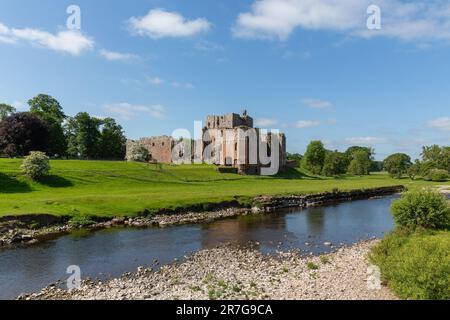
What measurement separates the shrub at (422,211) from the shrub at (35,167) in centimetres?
5165

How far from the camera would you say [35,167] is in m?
56.7

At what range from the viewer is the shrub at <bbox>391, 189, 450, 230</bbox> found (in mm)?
25873

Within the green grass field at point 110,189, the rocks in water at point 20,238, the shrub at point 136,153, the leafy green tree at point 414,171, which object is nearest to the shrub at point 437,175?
the leafy green tree at point 414,171

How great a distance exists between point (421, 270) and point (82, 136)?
99749 millimetres

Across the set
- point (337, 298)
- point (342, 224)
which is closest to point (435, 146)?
point (342, 224)

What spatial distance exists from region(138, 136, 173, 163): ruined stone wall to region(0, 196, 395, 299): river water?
80579 mm

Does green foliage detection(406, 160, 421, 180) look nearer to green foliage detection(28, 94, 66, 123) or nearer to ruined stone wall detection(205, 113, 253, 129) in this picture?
ruined stone wall detection(205, 113, 253, 129)

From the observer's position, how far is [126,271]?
2408 cm

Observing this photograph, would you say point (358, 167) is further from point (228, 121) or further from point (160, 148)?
point (160, 148)

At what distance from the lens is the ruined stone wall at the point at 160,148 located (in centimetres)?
12550

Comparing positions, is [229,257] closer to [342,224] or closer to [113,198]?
[342,224]

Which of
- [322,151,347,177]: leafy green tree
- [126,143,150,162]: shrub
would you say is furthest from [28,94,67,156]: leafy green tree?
[322,151,347,177]: leafy green tree

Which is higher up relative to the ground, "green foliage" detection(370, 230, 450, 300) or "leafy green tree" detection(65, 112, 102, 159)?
"leafy green tree" detection(65, 112, 102, 159)

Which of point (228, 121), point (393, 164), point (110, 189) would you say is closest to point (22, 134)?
point (110, 189)
